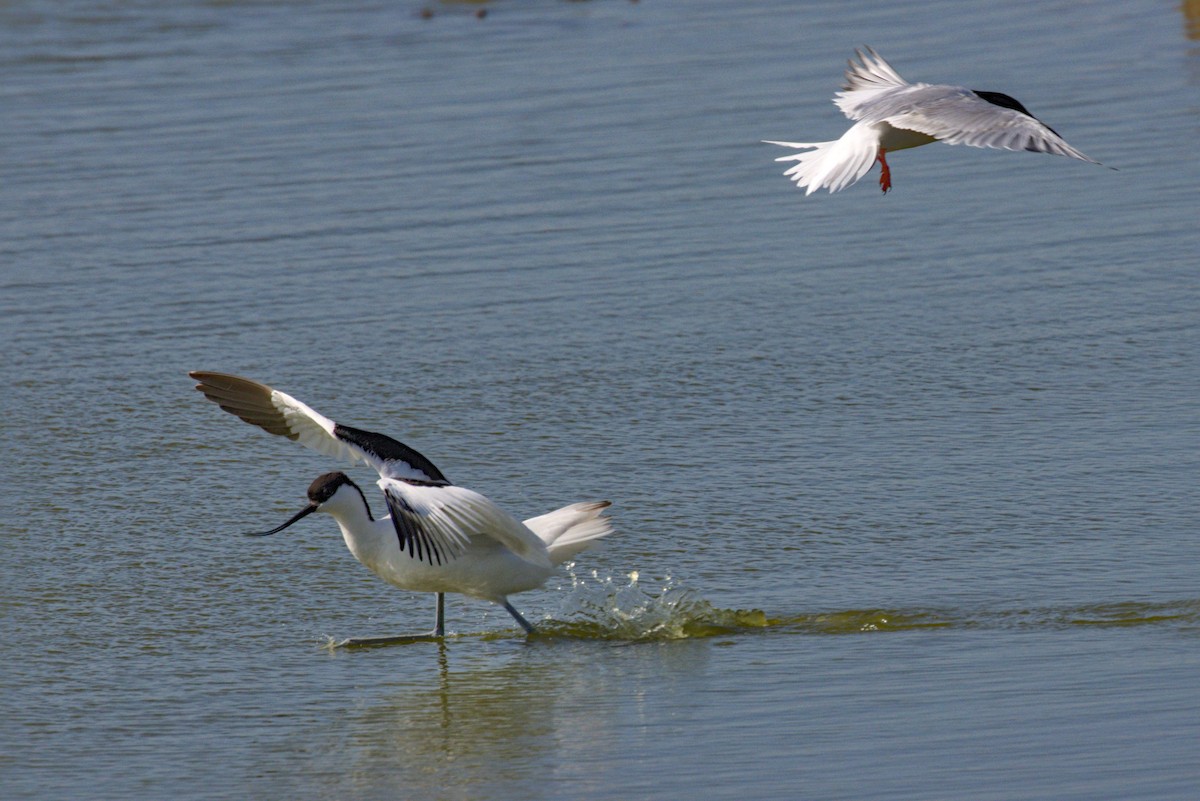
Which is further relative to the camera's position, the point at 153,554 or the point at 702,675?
the point at 153,554

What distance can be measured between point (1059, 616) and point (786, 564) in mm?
1102

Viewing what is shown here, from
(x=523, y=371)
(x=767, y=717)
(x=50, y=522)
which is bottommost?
(x=767, y=717)

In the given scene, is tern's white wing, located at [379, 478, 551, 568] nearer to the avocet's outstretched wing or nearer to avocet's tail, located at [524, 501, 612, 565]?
the avocet's outstretched wing

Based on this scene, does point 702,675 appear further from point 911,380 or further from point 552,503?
point 911,380

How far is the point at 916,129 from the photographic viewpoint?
22.1 ft

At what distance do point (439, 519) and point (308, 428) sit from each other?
93cm

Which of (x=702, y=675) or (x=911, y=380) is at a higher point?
(x=911, y=380)

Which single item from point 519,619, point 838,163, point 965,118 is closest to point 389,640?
point 519,619

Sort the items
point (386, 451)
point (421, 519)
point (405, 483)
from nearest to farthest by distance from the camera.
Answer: point (421, 519)
point (405, 483)
point (386, 451)

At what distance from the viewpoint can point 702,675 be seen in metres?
6.15

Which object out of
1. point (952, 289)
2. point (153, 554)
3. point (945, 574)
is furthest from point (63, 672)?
point (952, 289)

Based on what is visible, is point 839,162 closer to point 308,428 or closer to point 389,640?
point 308,428

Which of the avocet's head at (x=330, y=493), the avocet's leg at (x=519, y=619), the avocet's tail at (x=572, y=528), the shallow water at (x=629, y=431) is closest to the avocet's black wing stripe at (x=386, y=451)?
the avocet's head at (x=330, y=493)

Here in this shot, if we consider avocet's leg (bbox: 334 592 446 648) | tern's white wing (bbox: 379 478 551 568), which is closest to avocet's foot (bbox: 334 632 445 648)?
avocet's leg (bbox: 334 592 446 648)
